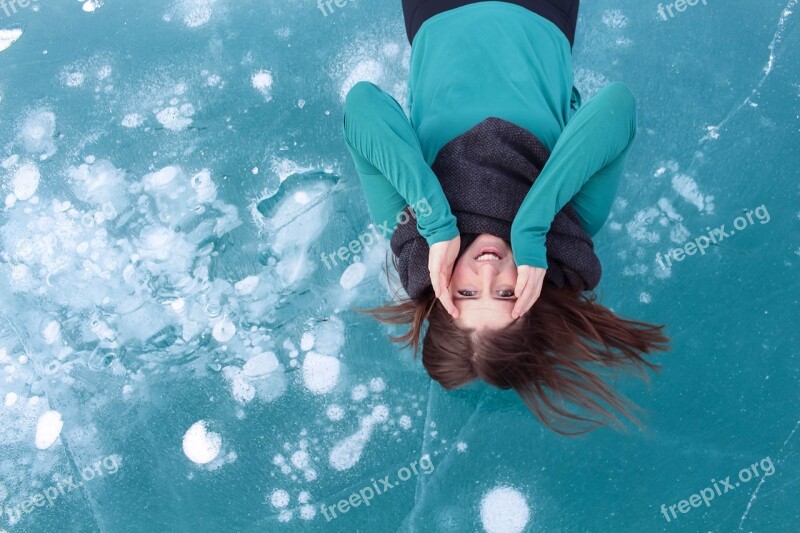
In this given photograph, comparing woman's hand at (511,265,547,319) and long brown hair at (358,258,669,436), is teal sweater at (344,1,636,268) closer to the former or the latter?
woman's hand at (511,265,547,319)

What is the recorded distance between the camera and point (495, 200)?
112 centimetres

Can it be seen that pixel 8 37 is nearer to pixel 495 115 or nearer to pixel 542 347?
pixel 495 115

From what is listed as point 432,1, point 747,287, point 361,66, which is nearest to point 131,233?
point 361,66

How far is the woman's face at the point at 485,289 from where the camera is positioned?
1.07m

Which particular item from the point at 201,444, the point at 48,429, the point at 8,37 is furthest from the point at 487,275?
the point at 8,37

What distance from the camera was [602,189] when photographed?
1162 mm

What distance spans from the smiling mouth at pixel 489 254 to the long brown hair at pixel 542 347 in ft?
0.42

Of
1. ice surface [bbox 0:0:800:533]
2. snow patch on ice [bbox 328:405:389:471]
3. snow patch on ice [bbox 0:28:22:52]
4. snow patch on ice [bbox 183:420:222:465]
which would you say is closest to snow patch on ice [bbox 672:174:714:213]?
ice surface [bbox 0:0:800:533]

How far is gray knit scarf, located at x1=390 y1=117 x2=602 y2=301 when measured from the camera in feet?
3.70

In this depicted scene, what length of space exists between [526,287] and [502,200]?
19 centimetres

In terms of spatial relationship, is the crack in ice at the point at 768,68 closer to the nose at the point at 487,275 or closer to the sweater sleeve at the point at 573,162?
the sweater sleeve at the point at 573,162

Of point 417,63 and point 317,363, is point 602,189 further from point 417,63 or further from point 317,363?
point 317,363

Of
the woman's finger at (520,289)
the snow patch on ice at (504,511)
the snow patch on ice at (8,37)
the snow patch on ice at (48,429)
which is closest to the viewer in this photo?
the woman's finger at (520,289)

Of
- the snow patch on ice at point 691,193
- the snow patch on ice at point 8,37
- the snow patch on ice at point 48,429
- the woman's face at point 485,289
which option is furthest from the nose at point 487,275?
the snow patch on ice at point 8,37
